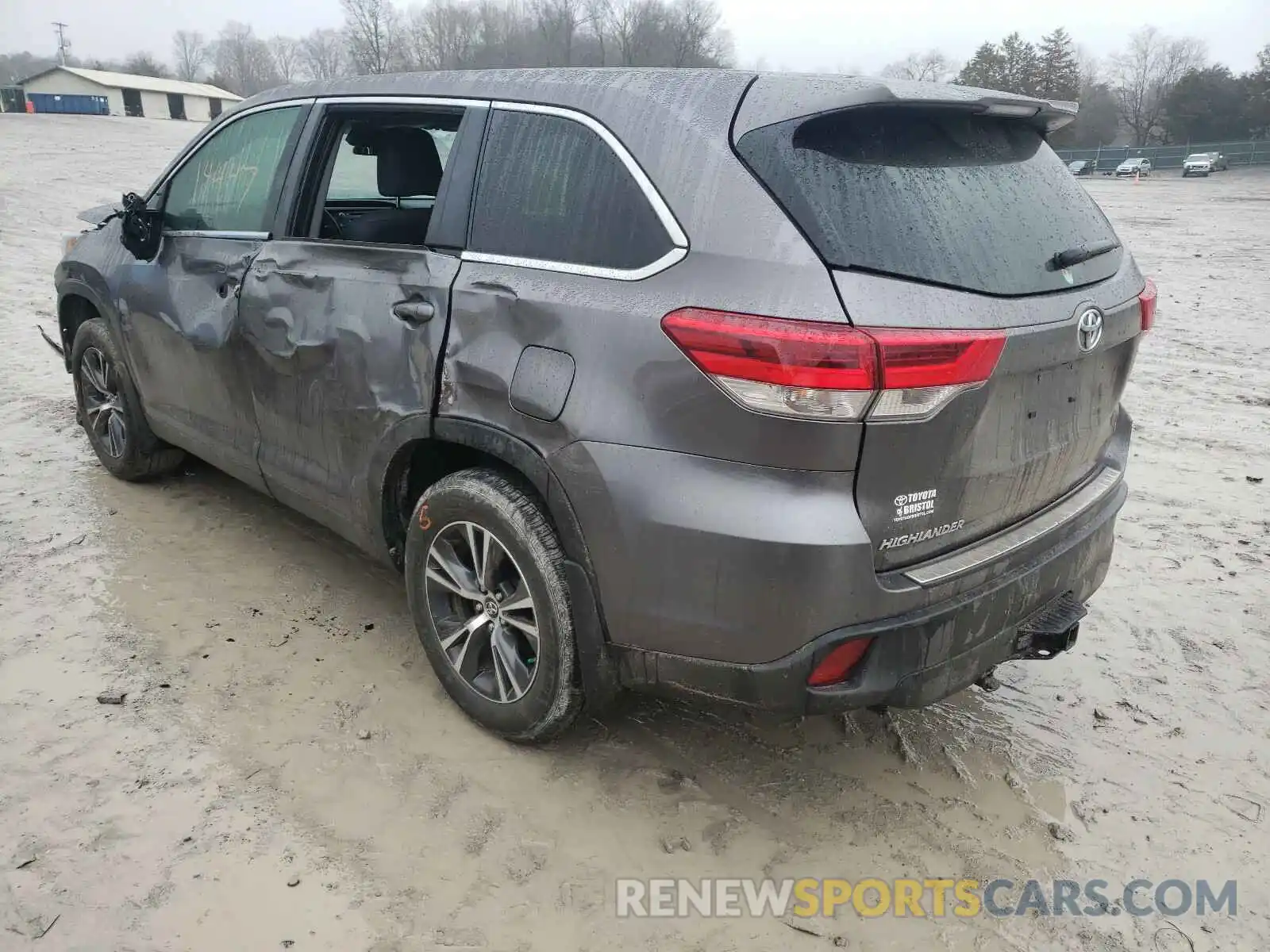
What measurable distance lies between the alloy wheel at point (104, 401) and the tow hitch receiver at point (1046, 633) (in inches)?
161

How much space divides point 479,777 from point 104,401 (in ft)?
10.6

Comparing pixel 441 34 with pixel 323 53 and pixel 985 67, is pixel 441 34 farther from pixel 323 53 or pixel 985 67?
pixel 985 67

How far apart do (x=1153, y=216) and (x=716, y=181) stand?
24492mm

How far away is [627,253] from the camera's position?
2404 mm

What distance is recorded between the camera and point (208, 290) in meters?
3.76

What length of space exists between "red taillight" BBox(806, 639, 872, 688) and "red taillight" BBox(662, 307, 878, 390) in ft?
2.01

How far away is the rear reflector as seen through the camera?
6.82ft

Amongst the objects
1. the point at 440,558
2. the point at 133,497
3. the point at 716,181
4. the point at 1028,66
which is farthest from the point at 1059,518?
the point at 1028,66

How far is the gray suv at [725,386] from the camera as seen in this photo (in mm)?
2160

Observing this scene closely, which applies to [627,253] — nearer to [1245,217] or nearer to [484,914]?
[484,914]

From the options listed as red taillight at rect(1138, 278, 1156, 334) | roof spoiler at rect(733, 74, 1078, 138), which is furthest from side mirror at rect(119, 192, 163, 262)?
red taillight at rect(1138, 278, 1156, 334)

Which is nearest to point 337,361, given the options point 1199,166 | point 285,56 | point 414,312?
point 414,312

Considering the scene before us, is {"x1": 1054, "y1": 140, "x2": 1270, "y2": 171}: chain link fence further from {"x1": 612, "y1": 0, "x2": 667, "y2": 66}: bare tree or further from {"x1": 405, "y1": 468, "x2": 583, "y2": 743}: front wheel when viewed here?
{"x1": 405, "y1": 468, "x2": 583, "y2": 743}: front wheel

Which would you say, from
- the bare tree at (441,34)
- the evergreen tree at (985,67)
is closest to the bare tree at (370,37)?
the bare tree at (441,34)
